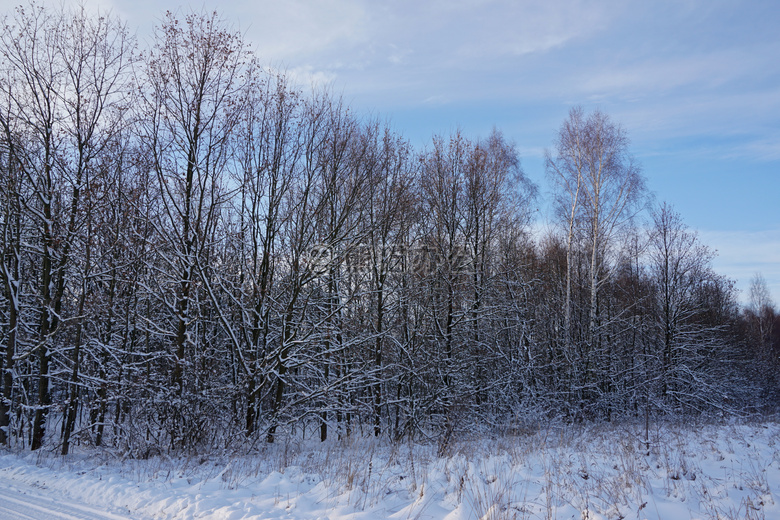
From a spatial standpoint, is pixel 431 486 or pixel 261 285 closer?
pixel 431 486

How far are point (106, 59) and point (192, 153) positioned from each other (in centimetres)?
329

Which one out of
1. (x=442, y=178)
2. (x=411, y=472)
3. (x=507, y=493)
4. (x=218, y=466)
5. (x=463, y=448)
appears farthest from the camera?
(x=442, y=178)

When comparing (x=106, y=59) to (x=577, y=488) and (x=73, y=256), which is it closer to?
(x=73, y=256)

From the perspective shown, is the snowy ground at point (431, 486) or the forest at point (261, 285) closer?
the snowy ground at point (431, 486)

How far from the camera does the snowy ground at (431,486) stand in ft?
14.3

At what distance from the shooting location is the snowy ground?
4.36m

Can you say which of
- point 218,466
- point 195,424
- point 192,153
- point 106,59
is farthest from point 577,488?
point 106,59

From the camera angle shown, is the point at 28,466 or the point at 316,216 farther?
the point at 316,216

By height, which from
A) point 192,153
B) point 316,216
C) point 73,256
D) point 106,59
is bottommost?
point 73,256

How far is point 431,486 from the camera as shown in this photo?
16.7ft

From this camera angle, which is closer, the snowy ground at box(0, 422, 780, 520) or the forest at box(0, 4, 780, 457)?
the snowy ground at box(0, 422, 780, 520)

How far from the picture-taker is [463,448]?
25.5ft

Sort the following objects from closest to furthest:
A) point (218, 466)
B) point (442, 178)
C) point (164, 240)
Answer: point (218, 466), point (164, 240), point (442, 178)

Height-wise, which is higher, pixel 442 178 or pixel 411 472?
pixel 442 178
